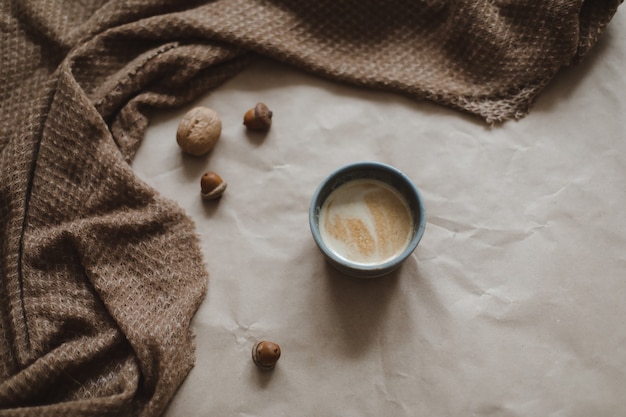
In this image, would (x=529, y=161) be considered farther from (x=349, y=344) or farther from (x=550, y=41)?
(x=349, y=344)

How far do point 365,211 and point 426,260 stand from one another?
15 centimetres

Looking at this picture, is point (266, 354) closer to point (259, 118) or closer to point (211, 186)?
point (211, 186)

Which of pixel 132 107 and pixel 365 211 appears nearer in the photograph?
pixel 365 211

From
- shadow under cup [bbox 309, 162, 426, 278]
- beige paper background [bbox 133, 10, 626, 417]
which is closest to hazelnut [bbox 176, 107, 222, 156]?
beige paper background [bbox 133, 10, 626, 417]

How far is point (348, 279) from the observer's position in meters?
1.07

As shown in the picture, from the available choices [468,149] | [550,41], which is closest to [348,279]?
[468,149]

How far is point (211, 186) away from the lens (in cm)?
110

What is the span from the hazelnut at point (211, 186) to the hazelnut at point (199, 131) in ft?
0.20

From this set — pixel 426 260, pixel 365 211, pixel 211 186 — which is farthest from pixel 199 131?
pixel 426 260

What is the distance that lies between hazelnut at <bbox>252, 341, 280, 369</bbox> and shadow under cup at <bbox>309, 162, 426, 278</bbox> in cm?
18

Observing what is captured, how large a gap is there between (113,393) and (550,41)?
3.40 ft

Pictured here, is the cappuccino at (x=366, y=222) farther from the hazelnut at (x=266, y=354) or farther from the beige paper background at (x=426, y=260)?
the hazelnut at (x=266, y=354)

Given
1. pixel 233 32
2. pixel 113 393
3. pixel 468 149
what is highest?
pixel 233 32

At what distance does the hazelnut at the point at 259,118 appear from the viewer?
114 cm
